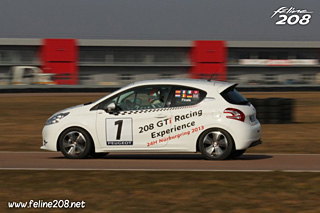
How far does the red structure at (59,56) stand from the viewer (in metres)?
79.1

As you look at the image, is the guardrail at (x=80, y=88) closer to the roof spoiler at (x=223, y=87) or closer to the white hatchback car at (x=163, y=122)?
the white hatchback car at (x=163, y=122)

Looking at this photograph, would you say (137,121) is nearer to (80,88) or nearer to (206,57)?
(80,88)

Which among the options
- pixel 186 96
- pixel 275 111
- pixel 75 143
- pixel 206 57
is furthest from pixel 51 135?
pixel 206 57

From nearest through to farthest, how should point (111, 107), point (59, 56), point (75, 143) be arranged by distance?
point (111, 107) < point (75, 143) < point (59, 56)

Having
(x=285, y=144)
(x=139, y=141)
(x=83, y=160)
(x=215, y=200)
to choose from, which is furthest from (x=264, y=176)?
(x=285, y=144)

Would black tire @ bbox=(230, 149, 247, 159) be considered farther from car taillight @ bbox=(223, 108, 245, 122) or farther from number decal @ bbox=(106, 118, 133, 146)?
number decal @ bbox=(106, 118, 133, 146)

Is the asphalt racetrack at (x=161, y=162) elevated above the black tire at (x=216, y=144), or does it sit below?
below

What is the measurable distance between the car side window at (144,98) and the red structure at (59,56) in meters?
67.4

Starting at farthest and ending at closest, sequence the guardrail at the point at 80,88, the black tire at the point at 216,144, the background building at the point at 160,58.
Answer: the background building at the point at 160,58 → the guardrail at the point at 80,88 → the black tire at the point at 216,144

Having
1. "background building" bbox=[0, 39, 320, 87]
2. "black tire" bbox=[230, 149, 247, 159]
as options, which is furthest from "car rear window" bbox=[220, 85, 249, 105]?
"background building" bbox=[0, 39, 320, 87]

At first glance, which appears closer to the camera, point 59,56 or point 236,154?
point 236,154

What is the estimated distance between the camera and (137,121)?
11.8m

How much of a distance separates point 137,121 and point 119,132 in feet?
1.32

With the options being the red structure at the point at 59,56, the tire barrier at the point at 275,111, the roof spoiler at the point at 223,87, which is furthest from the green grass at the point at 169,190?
the red structure at the point at 59,56
